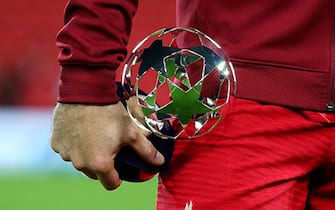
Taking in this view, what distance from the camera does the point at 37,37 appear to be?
1060 cm

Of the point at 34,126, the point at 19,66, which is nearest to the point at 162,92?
the point at 34,126

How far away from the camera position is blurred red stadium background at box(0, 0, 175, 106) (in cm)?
1023

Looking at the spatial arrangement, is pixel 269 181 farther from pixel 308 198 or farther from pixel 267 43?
pixel 267 43

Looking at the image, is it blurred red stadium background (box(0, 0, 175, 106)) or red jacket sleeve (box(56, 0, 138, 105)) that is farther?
blurred red stadium background (box(0, 0, 175, 106))

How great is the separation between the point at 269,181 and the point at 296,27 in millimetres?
273

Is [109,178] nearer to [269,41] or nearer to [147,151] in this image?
[147,151]

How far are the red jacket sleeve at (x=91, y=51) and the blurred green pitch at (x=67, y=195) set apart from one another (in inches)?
141

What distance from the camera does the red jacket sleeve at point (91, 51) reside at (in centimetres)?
158

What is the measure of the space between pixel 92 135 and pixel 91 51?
14 cm

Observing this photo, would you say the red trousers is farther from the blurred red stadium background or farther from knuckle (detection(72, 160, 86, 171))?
the blurred red stadium background

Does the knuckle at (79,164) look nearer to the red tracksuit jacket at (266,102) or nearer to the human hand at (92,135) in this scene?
the human hand at (92,135)

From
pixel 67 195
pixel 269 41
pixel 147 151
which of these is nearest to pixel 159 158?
pixel 147 151

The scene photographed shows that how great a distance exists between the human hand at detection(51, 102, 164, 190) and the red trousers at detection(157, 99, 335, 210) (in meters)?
0.13

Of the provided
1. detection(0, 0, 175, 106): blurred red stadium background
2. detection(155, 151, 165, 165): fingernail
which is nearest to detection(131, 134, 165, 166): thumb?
detection(155, 151, 165, 165): fingernail
